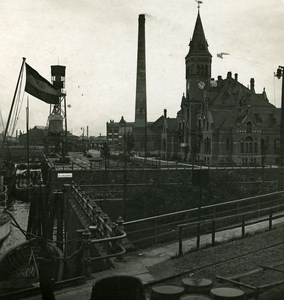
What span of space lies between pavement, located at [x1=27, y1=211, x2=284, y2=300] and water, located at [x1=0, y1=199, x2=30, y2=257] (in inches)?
561

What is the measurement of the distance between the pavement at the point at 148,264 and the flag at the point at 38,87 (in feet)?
20.6

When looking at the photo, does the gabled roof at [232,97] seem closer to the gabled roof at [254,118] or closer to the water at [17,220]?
the gabled roof at [254,118]

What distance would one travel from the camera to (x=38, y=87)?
1487 cm

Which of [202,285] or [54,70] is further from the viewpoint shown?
[54,70]

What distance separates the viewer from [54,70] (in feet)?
237

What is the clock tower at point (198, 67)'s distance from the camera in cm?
7356

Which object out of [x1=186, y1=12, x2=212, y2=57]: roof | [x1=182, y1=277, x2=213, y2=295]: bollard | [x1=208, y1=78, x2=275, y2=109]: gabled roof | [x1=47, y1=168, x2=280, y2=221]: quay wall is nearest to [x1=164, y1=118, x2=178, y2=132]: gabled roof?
[x1=208, y1=78, x2=275, y2=109]: gabled roof

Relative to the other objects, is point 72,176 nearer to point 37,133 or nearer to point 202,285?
point 202,285

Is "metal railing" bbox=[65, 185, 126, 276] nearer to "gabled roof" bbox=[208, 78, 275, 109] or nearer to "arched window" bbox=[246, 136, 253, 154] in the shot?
"arched window" bbox=[246, 136, 253, 154]

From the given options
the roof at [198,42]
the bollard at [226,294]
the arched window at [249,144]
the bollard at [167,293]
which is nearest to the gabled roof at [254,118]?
the arched window at [249,144]

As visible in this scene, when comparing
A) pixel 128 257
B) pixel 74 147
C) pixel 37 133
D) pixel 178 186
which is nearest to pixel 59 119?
pixel 178 186

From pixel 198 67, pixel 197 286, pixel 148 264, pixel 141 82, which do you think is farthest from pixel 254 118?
pixel 197 286

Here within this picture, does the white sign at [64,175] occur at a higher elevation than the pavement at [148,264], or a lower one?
higher

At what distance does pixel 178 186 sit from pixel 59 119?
1402 inches
